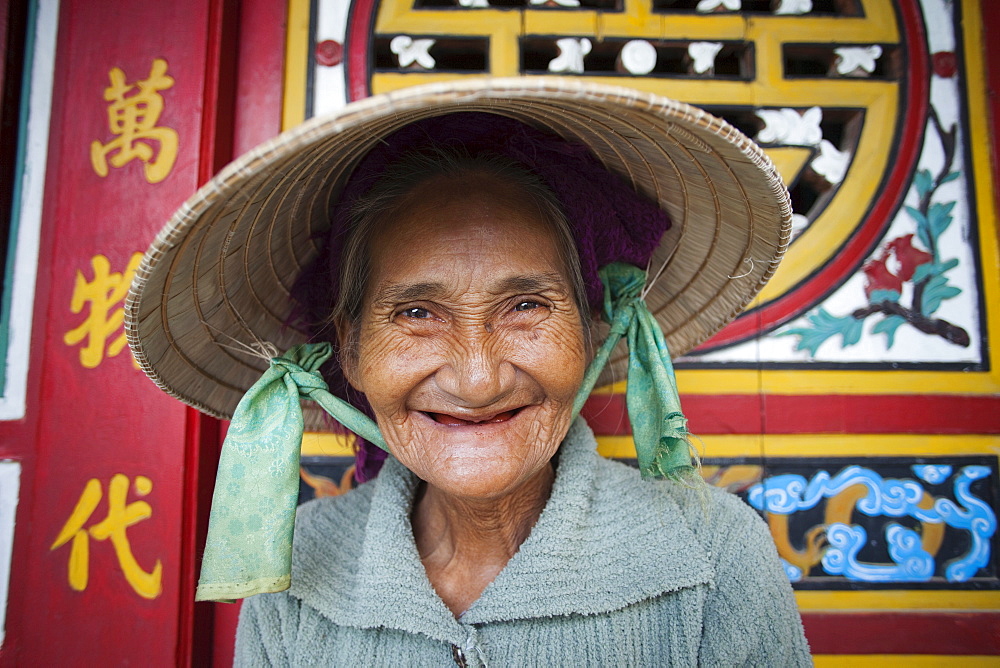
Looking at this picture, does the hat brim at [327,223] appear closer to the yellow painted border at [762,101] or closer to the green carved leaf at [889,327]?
the yellow painted border at [762,101]

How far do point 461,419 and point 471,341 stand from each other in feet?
0.49

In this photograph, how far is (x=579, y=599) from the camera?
1.11 m

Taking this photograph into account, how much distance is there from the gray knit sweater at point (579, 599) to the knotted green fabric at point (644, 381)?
10 cm

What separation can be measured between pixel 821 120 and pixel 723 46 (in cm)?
38

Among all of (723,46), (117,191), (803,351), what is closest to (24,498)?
(117,191)

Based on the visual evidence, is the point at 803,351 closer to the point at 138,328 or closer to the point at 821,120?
the point at 821,120

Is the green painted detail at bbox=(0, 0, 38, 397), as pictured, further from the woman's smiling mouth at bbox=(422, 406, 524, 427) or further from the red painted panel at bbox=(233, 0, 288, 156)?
the woman's smiling mouth at bbox=(422, 406, 524, 427)

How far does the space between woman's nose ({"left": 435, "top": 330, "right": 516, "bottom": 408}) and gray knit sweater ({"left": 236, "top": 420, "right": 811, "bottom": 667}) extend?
0.31 m

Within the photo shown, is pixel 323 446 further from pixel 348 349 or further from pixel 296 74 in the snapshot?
pixel 296 74

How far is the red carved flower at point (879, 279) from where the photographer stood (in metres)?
1.74

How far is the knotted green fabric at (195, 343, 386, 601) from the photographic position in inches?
41.6

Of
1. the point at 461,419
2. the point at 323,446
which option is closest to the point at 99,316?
the point at 323,446

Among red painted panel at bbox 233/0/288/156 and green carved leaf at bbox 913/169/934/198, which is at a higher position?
red painted panel at bbox 233/0/288/156

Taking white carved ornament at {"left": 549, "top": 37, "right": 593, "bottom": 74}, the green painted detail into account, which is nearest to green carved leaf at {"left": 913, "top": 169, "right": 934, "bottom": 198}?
white carved ornament at {"left": 549, "top": 37, "right": 593, "bottom": 74}
